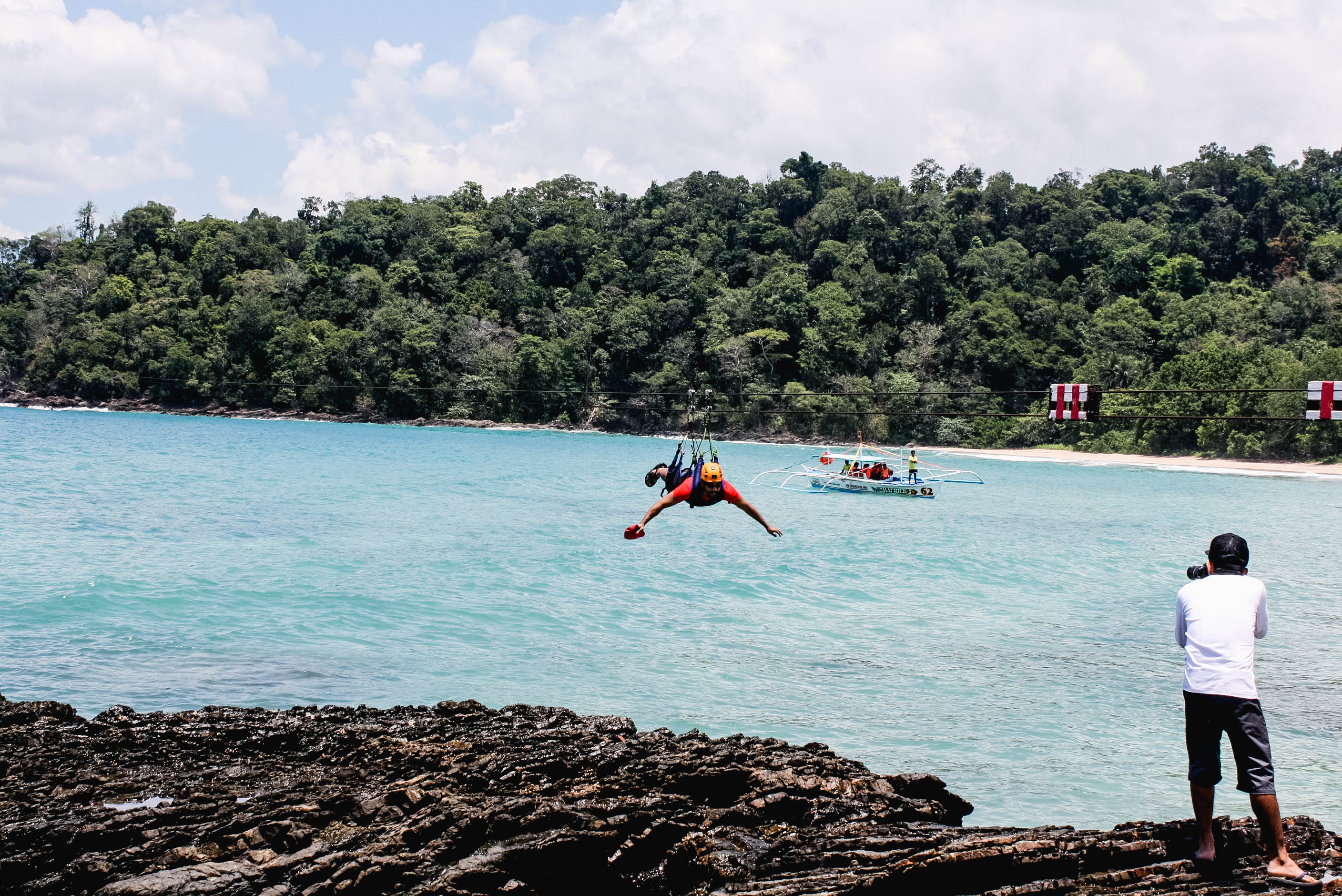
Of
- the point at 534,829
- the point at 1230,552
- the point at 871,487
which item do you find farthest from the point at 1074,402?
the point at 871,487

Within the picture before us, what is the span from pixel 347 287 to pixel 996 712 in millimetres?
95691

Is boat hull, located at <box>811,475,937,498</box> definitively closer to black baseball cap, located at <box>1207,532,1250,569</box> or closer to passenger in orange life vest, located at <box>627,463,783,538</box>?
passenger in orange life vest, located at <box>627,463,783,538</box>

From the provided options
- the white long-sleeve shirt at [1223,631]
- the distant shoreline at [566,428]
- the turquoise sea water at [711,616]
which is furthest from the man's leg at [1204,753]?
the distant shoreline at [566,428]

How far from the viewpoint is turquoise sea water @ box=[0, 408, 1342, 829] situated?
1323 centimetres

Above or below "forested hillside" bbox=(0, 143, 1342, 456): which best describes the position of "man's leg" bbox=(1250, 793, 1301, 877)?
below

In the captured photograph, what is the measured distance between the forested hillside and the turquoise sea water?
1653 inches

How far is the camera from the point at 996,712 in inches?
560

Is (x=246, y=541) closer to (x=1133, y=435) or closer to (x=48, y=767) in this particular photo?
(x=48, y=767)

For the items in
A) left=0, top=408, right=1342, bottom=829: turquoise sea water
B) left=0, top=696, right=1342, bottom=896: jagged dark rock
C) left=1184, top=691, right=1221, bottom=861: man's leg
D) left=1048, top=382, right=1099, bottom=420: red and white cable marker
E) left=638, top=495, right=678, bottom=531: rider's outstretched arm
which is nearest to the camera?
left=1184, top=691, right=1221, bottom=861: man's leg

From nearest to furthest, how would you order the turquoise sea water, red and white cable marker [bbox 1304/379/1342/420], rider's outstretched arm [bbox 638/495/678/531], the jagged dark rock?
the jagged dark rock → rider's outstretched arm [bbox 638/495/678/531] → the turquoise sea water → red and white cable marker [bbox 1304/379/1342/420]

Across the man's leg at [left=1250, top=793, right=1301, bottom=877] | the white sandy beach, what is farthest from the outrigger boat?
the man's leg at [left=1250, top=793, right=1301, bottom=877]

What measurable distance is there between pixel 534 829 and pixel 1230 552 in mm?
5106

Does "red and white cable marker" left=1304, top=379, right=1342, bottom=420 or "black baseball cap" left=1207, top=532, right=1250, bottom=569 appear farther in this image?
"red and white cable marker" left=1304, top=379, right=1342, bottom=420

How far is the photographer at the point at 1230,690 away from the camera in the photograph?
→ 19.6 ft
